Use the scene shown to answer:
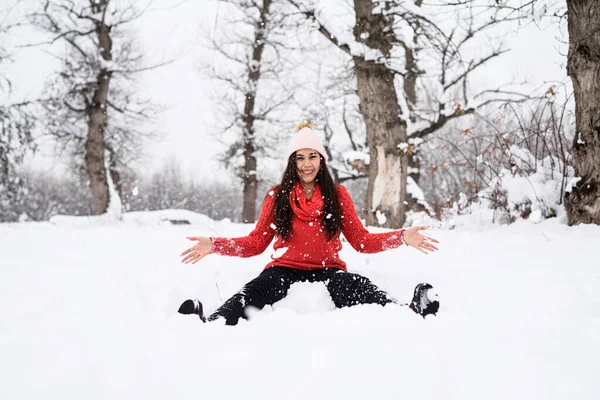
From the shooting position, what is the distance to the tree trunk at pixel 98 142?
11.6 metres

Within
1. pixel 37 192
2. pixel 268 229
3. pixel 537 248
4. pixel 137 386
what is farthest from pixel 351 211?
pixel 37 192

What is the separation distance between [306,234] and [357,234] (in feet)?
1.34

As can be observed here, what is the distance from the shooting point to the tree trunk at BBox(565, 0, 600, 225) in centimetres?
377

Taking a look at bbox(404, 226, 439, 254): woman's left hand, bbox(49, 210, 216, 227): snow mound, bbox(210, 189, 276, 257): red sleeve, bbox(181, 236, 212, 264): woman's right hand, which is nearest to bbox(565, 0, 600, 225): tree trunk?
bbox(404, 226, 439, 254): woman's left hand

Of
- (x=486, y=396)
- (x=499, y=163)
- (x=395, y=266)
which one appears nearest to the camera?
(x=486, y=396)

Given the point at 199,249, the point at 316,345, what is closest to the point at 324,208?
the point at 199,249

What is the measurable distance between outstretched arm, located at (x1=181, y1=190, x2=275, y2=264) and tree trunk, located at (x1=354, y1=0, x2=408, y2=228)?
135 inches

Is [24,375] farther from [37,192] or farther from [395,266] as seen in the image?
[37,192]

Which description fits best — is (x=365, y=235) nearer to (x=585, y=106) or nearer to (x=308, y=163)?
(x=308, y=163)

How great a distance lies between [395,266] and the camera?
3.27 meters

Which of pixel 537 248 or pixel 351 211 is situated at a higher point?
pixel 351 211

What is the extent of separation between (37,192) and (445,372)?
161 feet

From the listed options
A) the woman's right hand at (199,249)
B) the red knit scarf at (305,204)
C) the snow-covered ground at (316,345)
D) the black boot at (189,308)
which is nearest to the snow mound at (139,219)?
the red knit scarf at (305,204)

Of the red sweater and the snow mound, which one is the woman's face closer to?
the red sweater
